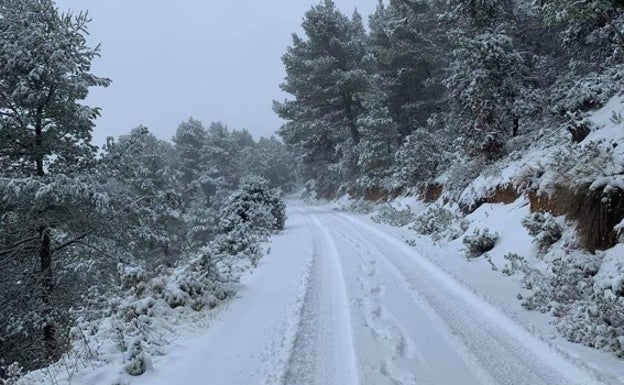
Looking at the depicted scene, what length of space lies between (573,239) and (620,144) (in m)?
1.97

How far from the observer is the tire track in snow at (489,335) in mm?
4246

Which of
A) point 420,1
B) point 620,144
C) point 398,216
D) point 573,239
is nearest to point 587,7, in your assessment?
point 620,144

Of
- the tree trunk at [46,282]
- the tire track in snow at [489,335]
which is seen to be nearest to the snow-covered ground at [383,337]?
the tire track in snow at [489,335]

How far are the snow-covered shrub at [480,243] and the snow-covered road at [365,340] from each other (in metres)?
1.20

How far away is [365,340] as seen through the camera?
5.50 m

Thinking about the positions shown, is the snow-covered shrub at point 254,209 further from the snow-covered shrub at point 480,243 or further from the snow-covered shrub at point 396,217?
the snow-covered shrub at point 480,243

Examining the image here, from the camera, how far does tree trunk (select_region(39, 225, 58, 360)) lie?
30.2 ft

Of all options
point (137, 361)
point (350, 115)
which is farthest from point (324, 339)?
point (350, 115)

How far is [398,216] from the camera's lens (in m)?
17.3

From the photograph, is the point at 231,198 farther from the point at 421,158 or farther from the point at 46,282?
the point at 46,282

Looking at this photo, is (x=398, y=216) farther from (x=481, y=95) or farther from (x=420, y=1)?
(x=420, y=1)

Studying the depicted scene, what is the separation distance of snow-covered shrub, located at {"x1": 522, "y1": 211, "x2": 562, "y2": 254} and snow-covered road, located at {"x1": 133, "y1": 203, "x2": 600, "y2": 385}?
1.76 meters

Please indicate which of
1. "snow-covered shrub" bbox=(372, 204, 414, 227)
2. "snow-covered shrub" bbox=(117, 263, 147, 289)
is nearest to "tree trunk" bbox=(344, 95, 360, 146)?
"snow-covered shrub" bbox=(372, 204, 414, 227)

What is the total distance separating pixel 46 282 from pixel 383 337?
837 cm
